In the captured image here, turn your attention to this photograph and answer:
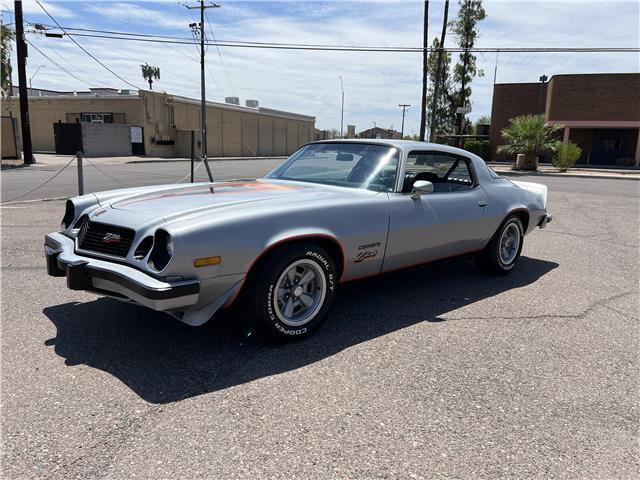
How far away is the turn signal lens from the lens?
2.99m

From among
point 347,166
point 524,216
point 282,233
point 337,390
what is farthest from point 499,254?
point 337,390

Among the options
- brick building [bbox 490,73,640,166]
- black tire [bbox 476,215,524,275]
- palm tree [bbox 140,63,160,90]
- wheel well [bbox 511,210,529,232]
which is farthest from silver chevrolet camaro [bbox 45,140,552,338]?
palm tree [bbox 140,63,160,90]

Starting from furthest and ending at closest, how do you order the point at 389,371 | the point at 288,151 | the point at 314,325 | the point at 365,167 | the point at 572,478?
1. the point at 288,151
2. the point at 365,167
3. the point at 314,325
4. the point at 389,371
5. the point at 572,478

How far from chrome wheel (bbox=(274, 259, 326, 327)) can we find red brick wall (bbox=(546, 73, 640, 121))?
113 feet

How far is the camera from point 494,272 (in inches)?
216

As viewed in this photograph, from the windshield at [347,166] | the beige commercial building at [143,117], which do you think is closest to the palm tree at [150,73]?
the beige commercial building at [143,117]

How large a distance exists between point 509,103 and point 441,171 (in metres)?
35.1

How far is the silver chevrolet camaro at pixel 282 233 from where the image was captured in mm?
3035

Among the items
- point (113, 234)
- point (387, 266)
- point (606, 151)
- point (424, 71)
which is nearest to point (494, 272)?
point (387, 266)

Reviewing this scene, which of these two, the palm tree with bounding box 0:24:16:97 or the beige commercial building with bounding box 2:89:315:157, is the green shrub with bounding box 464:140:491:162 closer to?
the beige commercial building with bounding box 2:89:315:157

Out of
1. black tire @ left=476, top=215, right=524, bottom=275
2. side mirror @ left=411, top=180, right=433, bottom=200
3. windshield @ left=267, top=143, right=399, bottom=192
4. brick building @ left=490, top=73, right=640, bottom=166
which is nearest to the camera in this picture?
side mirror @ left=411, top=180, right=433, bottom=200

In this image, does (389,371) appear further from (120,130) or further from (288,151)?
(288,151)

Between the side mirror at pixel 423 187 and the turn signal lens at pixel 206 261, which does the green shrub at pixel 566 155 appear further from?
the turn signal lens at pixel 206 261

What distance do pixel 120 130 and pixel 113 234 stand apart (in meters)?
35.0
